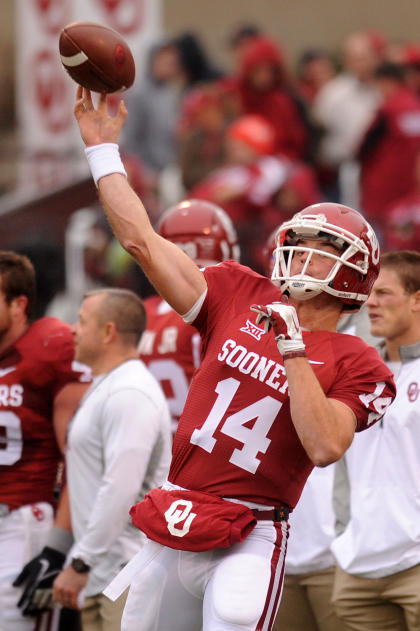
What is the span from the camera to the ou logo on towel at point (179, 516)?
3863 millimetres

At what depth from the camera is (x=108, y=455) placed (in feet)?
17.3

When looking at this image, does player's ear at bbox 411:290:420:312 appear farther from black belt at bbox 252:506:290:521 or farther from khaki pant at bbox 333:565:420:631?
black belt at bbox 252:506:290:521

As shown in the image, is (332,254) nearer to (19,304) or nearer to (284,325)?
(284,325)

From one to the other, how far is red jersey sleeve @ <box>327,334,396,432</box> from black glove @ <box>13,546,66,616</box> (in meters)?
2.10

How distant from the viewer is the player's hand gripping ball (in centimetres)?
374

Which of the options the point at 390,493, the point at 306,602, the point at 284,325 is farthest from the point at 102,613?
the point at 284,325

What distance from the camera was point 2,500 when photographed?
562 cm

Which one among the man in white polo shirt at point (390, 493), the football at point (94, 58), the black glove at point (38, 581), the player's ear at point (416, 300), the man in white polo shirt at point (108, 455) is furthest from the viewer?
the black glove at point (38, 581)

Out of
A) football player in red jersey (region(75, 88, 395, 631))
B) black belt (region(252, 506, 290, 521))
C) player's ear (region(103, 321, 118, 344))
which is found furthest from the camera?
player's ear (region(103, 321, 118, 344))

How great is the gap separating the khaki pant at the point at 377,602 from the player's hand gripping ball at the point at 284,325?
1.58 meters

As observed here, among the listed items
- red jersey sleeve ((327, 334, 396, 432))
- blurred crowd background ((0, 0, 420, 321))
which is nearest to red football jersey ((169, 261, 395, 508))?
red jersey sleeve ((327, 334, 396, 432))

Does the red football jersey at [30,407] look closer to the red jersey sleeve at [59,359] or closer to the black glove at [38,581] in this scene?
the red jersey sleeve at [59,359]

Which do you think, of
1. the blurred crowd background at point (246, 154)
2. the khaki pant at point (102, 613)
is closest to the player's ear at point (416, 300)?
the khaki pant at point (102, 613)

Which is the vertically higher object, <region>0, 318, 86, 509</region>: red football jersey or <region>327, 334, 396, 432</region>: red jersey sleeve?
<region>327, 334, 396, 432</region>: red jersey sleeve
